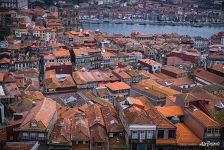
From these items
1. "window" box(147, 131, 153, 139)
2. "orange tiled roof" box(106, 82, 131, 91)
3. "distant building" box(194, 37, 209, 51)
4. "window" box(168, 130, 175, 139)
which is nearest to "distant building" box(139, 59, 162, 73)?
"orange tiled roof" box(106, 82, 131, 91)

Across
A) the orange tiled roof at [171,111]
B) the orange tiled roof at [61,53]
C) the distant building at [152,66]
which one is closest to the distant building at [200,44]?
the distant building at [152,66]

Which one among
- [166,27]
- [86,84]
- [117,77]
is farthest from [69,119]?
[166,27]

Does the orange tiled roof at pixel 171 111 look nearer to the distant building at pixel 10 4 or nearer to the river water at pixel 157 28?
the distant building at pixel 10 4

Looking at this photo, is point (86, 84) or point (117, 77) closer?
point (86, 84)

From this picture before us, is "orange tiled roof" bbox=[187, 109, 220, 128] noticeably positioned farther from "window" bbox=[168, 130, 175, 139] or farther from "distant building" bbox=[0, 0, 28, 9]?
"distant building" bbox=[0, 0, 28, 9]

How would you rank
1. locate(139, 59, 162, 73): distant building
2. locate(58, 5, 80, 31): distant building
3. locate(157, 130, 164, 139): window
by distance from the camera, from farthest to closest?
locate(58, 5, 80, 31): distant building → locate(139, 59, 162, 73): distant building → locate(157, 130, 164, 139): window

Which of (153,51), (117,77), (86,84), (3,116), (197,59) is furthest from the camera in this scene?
(153,51)

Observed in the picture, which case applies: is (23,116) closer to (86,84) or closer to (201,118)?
(201,118)

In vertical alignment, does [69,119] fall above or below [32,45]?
below
